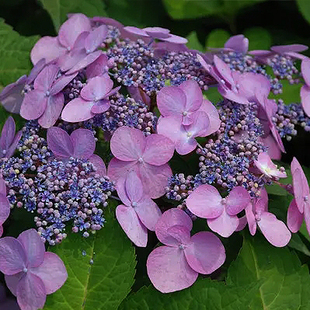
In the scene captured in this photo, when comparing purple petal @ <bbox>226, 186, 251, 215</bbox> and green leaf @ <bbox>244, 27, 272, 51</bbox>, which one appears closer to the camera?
purple petal @ <bbox>226, 186, 251, 215</bbox>

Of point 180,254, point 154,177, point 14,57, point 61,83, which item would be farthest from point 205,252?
point 14,57

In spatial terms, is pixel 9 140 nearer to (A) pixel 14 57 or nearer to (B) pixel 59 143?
(B) pixel 59 143

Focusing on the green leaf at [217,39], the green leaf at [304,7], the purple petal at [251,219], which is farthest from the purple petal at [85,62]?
the green leaf at [304,7]

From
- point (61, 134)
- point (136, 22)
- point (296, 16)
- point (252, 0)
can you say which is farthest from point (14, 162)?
point (296, 16)

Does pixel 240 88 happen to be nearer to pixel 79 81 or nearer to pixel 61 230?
pixel 79 81

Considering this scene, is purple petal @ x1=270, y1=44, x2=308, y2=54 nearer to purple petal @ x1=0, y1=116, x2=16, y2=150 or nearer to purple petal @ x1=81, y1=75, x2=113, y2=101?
purple petal @ x1=81, y1=75, x2=113, y2=101

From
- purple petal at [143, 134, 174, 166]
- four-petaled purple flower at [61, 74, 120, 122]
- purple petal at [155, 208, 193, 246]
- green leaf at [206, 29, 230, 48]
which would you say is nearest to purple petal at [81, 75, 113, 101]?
four-petaled purple flower at [61, 74, 120, 122]
